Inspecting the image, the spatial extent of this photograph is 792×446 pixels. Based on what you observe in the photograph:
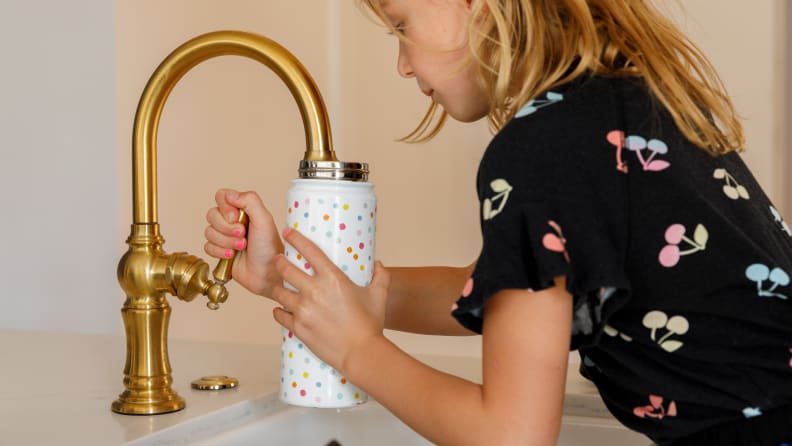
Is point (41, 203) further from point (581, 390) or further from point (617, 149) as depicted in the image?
point (617, 149)

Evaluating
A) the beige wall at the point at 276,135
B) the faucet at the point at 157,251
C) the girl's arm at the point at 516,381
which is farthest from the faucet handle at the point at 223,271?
the beige wall at the point at 276,135

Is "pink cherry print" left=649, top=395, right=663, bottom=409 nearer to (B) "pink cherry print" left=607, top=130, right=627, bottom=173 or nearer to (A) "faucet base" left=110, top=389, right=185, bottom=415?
(B) "pink cherry print" left=607, top=130, right=627, bottom=173

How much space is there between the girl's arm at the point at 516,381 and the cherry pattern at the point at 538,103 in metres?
0.12

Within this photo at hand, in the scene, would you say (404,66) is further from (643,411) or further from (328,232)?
(643,411)

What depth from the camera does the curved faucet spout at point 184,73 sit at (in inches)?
29.0

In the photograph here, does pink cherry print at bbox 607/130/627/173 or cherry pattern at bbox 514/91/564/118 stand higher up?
cherry pattern at bbox 514/91/564/118

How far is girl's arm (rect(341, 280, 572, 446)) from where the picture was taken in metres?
0.61

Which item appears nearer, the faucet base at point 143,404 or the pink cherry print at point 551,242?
the pink cherry print at point 551,242

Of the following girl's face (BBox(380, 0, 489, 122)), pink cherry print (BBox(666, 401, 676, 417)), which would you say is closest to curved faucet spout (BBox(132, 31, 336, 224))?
girl's face (BBox(380, 0, 489, 122))

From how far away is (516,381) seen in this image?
0.61m

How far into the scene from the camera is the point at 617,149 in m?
0.65

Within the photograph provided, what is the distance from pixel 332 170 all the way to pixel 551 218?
0.57 ft

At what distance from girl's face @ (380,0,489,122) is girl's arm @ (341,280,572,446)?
246 millimetres

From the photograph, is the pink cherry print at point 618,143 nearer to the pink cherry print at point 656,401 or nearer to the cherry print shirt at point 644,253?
the cherry print shirt at point 644,253
